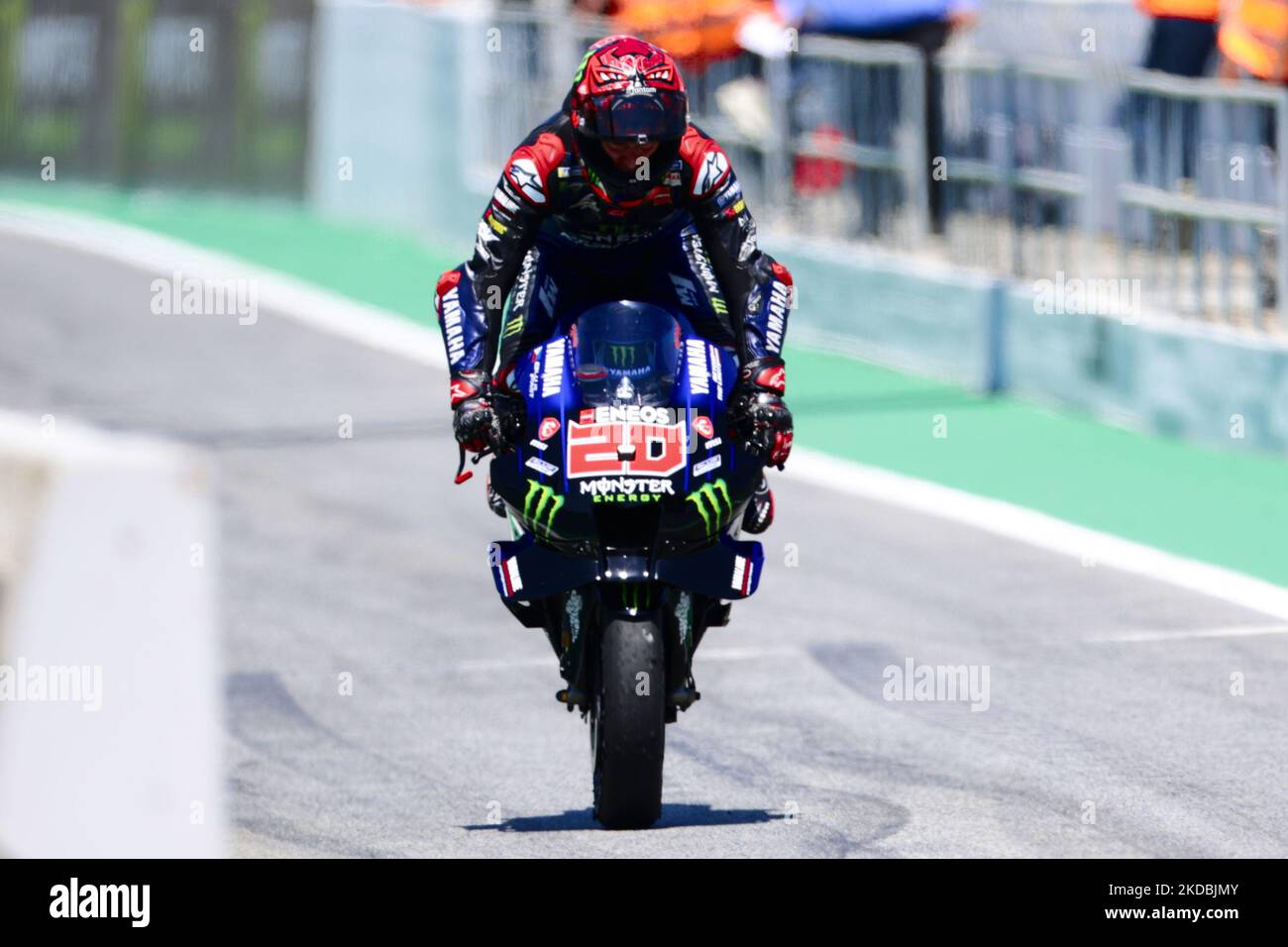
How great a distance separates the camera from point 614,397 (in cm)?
678

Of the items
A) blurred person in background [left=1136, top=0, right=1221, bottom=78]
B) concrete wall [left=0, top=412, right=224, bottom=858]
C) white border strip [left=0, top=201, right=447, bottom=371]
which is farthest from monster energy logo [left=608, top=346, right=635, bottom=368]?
white border strip [left=0, top=201, right=447, bottom=371]

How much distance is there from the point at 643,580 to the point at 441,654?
3423 mm

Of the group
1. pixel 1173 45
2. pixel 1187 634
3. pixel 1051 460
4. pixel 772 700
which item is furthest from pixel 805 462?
pixel 772 700

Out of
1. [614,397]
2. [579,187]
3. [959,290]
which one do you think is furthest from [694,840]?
[959,290]

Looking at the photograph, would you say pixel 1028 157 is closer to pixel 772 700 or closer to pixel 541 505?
pixel 772 700

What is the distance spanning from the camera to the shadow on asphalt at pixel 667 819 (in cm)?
707

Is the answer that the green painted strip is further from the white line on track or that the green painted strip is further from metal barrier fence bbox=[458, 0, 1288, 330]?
the white line on track

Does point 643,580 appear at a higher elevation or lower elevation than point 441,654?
higher

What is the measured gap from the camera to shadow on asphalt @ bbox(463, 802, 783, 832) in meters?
7.07

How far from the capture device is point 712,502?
22.4ft

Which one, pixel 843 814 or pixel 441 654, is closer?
pixel 843 814

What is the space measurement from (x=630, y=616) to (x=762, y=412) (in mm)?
657

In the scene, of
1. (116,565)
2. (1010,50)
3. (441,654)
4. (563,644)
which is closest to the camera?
(116,565)
